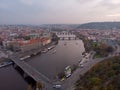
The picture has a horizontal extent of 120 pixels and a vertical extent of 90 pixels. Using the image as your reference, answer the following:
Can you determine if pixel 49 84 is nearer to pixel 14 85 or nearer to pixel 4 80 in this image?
pixel 14 85

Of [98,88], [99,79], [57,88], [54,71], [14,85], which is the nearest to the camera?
[98,88]

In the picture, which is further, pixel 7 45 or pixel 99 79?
pixel 7 45

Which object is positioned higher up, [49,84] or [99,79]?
[99,79]

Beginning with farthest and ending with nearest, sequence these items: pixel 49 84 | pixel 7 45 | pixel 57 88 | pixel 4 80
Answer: pixel 7 45 → pixel 4 80 → pixel 49 84 → pixel 57 88

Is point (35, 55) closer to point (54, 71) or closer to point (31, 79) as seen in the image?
point (54, 71)

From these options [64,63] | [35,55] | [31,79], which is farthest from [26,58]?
[31,79]

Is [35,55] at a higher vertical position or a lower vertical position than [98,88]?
lower

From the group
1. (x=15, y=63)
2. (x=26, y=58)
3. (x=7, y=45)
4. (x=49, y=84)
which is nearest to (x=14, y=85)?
(x=49, y=84)

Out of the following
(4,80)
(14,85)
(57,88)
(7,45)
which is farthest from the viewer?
(7,45)

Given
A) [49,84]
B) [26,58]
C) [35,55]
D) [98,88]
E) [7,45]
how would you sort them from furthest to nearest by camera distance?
[7,45] < [35,55] < [26,58] < [49,84] < [98,88]
